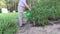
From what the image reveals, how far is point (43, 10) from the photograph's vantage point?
7.19m

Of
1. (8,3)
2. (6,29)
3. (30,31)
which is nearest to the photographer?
(6,29)

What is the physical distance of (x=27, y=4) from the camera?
7.95 m

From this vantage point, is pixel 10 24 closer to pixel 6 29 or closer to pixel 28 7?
pixel 6 29

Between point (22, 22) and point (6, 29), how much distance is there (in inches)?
68.2

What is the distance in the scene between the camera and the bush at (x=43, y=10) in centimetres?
722

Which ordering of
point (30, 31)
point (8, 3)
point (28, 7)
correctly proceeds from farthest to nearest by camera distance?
point (8, 3) < point (28, 7) < point (30, 31)

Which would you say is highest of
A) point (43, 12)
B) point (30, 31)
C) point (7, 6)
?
point (43, 12)

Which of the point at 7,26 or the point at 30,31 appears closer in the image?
the point at 7,26

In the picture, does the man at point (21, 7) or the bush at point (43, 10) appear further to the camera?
the man at point (21, 7)

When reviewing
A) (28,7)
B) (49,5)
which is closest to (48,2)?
(49,5)

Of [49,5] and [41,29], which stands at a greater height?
[49,5]

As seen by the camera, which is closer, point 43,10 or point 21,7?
point 43,10

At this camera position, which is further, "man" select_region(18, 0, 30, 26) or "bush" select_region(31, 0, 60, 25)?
"man" select_region(18, 0, 30, 26)

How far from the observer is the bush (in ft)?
23.7
